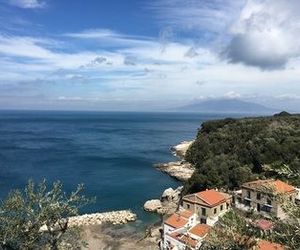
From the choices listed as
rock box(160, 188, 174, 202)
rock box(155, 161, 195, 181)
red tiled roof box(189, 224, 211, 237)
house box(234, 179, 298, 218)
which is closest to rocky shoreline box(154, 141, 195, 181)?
rock box(155, 161, 195, 181)

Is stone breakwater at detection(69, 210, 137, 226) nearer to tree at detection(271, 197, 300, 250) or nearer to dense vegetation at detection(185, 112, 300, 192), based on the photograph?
dense vegetation at detection(185, 112, 300, 192)

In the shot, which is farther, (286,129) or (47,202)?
(286,129)

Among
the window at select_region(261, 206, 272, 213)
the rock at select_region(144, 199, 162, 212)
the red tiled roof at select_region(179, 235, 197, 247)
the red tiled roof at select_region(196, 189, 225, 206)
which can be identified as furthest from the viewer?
the rock at select_region(144, 199, 162, 212)

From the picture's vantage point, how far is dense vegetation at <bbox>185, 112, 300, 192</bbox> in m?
53.2

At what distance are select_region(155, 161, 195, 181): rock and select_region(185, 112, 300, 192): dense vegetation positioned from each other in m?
2.04

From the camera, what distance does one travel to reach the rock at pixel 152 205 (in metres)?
51.2

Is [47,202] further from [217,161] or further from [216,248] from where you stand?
[217,161]

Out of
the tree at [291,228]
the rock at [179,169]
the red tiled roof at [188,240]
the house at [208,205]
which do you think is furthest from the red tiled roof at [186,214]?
the tree at [291,228]

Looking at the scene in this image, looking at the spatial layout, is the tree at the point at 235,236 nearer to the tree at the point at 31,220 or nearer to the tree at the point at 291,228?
the tree at the point at 291,228

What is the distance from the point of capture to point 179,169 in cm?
7619

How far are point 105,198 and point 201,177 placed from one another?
13535 millimetres

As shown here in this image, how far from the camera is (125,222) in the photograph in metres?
47.2

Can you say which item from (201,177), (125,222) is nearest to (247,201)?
(201,177)

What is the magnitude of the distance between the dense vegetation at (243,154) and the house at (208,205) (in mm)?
6685
